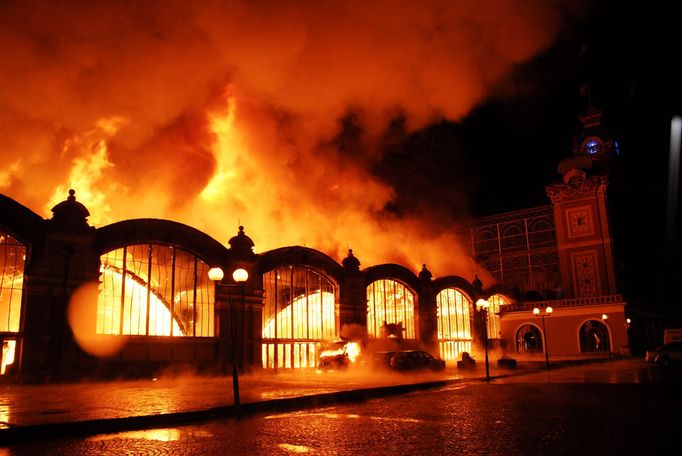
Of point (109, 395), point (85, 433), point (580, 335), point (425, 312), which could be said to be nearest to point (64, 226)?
point (109, 395)

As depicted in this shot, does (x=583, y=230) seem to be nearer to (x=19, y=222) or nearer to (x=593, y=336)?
(x=593, y=336)

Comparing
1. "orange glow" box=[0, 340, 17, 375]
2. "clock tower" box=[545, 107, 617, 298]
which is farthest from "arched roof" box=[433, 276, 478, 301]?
"orange glow" box=[0, 340, 17, 375]

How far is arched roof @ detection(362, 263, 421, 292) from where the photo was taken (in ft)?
140

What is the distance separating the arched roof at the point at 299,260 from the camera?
3531cm

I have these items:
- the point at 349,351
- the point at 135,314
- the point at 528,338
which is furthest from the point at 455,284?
the point at 135,314

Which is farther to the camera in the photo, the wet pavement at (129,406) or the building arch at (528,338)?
the building arch at (528,338)

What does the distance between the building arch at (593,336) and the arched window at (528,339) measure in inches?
184

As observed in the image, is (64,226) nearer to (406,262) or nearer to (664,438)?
(664,438)

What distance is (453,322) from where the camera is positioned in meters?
52.3

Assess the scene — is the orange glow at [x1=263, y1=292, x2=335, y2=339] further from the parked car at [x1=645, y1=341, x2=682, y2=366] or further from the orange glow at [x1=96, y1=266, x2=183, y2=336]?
the parked car at [x1=645, y1=341, x2=682, y2=366]

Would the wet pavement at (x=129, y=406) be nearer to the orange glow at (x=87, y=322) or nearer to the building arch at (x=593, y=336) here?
the orange glow at (x=87, y=322)

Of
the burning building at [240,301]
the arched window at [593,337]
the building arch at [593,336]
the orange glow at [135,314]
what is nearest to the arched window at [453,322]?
the burning building at [240,301]

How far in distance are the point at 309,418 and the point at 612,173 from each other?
235 feet

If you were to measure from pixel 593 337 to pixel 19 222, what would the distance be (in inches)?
1909
